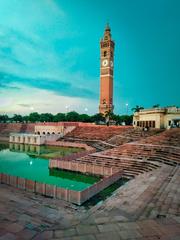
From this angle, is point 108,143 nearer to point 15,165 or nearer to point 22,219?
point 15,165

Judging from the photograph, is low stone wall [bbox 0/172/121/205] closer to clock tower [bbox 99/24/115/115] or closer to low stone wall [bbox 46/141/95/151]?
low stone wall [bbox 46/141/95/151]

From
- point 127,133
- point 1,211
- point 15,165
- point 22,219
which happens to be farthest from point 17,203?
point 127,133

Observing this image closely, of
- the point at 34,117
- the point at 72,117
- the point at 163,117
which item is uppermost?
the point at 34,117

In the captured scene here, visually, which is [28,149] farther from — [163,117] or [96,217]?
[96,217]

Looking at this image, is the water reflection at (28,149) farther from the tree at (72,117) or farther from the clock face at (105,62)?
the clock face at (105,62)

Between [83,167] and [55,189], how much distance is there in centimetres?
893

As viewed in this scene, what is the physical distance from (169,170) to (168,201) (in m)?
8.04

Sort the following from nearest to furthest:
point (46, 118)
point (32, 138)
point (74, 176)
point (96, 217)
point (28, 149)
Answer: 1. point (96, 217)
2. point (74, 176)
3. point (28, 149)
4. point (32, 138)
5. point (46, 118)

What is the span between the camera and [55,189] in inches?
573

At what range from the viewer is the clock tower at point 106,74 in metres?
94.1

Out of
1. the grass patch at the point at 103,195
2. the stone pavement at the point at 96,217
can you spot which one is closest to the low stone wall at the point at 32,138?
the grass patch at the point at 103,195

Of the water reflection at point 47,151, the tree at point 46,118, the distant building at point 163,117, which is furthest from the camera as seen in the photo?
the tree at point 46,118

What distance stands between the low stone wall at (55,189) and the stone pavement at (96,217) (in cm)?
43

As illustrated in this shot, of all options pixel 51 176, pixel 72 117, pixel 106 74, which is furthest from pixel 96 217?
pixel 106 74
